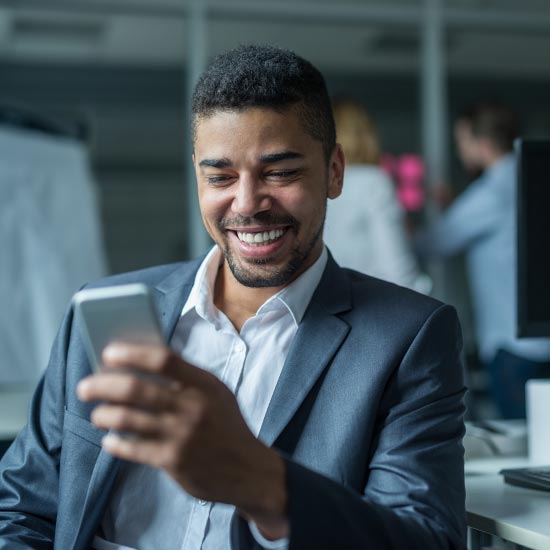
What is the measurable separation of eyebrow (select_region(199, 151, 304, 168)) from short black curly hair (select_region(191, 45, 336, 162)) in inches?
2.3

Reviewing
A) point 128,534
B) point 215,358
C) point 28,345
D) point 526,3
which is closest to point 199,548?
point 128,534

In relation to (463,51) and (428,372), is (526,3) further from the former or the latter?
(428,372)

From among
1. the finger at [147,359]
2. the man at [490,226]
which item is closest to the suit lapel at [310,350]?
the finger at [147,359]

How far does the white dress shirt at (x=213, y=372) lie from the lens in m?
1.44

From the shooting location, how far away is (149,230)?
7.55 metres

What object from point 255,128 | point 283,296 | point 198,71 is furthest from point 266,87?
point 198,71

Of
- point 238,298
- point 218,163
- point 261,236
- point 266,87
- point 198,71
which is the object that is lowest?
point 238,298

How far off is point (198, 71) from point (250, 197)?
3.81 meters

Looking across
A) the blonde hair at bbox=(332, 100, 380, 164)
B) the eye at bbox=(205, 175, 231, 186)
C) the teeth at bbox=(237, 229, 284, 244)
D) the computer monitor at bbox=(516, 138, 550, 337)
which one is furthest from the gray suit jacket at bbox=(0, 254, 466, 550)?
the blonde hair at bbox=(332, 100, 380, 164)

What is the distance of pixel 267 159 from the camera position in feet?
4.72

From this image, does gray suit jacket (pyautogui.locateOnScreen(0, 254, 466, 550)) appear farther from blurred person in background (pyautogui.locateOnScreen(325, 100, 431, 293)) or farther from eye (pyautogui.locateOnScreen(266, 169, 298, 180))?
blurred person in background (pyautogui.locateOnScreen(325, 100, 431, 293))

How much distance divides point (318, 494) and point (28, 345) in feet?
6.96

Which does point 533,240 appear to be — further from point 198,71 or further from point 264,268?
point 198,71

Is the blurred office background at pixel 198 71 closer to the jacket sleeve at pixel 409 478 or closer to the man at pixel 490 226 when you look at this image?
the man at pixel 490 226
